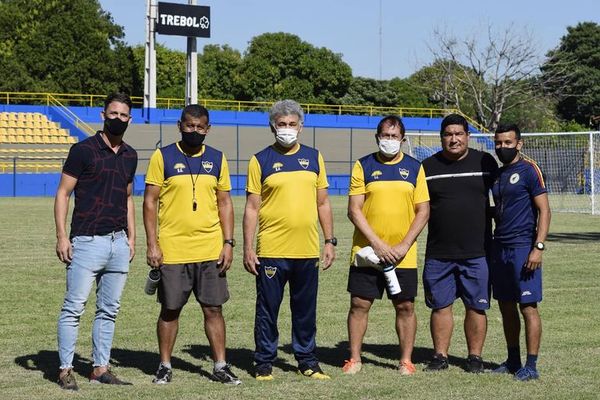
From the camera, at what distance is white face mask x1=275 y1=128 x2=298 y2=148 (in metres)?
7.77

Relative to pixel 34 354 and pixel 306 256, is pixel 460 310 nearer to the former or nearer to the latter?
pixel 306 256

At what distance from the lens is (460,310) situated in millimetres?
11359

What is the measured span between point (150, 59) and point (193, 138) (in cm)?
4584

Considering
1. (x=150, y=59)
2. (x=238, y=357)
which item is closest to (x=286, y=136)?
(x=238, y=357)

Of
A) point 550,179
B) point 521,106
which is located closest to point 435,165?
point 550,179

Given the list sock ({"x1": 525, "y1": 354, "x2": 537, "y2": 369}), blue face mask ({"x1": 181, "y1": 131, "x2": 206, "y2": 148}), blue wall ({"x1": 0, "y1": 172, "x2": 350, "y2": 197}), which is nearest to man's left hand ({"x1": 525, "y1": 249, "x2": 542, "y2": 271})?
sock ({"x1": 525, "y1": 354, "x2": 537, "y2": 369})

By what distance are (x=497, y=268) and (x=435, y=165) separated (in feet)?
3.06

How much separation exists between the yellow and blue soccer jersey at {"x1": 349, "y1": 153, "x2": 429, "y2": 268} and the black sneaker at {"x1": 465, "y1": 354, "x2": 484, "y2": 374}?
89 centimetres

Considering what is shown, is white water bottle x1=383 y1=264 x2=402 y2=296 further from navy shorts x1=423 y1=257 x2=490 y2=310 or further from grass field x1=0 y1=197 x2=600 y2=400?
grass field x1=0 y1=197 x2=600 y2=400

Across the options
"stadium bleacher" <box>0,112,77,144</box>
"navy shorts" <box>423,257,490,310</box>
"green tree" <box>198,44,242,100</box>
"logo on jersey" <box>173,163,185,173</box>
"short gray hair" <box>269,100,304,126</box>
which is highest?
"green tree" <box>198,44,242,100</box>

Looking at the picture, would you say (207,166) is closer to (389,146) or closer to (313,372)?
(389,146)

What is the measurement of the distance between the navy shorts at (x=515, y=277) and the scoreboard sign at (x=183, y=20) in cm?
4418

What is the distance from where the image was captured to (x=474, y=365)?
8.14 metres

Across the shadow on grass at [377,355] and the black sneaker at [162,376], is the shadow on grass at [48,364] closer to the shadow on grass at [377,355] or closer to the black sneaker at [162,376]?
the black sneaker at [162,376]
